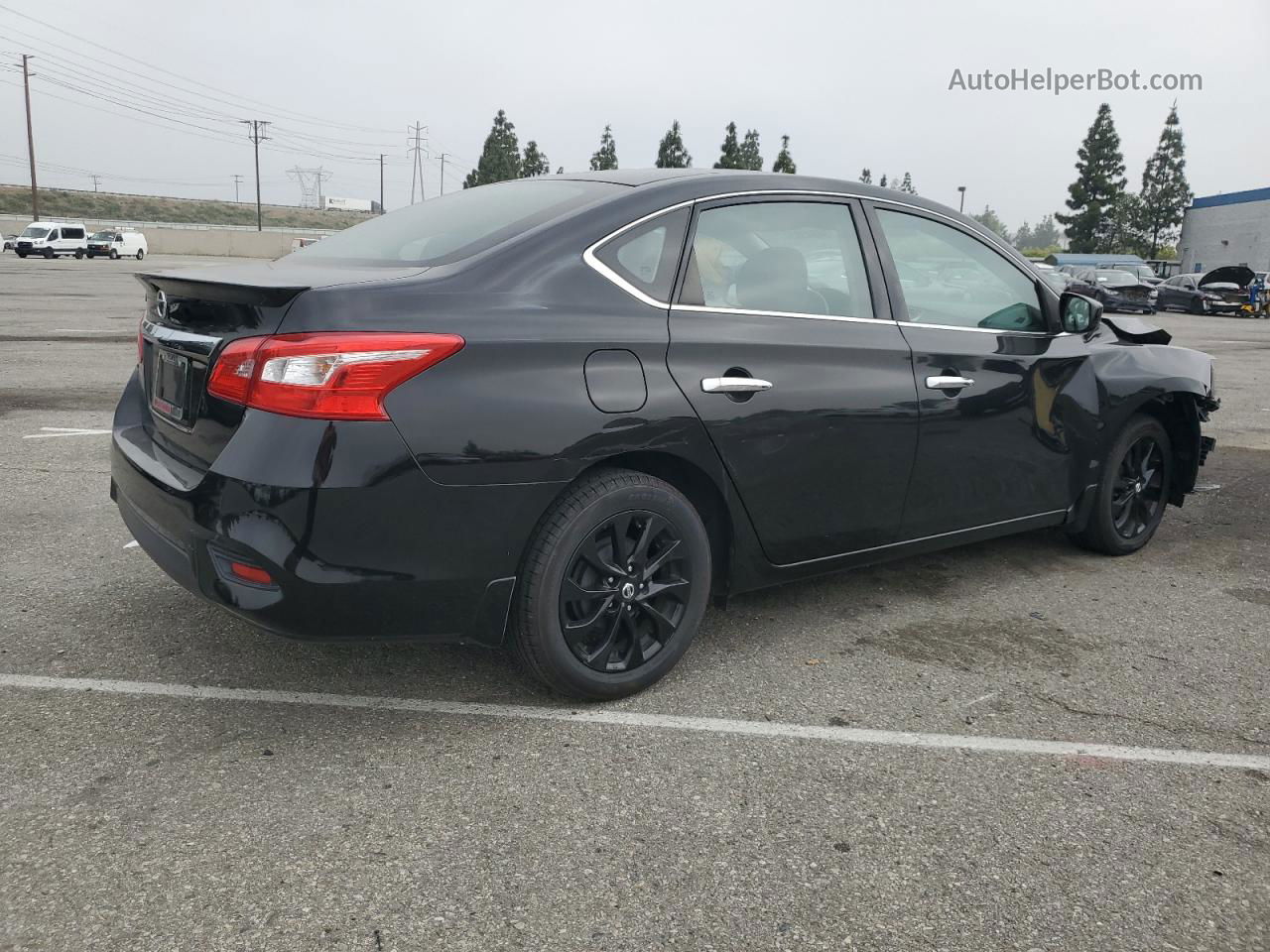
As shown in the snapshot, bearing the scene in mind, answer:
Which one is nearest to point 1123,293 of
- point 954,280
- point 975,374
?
point 954,280

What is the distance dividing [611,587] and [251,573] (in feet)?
3.30

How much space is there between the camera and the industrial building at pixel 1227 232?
5581 centimetres

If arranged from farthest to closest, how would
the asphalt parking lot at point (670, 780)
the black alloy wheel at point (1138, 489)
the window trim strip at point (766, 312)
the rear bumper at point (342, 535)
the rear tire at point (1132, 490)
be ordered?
the black alloy wheel at point (1138, 489) → the rear tire at point (1132, 490) → the window trim strip at point (766, 312) → the rear bumper at point (342, 535) → the asphalt parking lot at point (670, 780)

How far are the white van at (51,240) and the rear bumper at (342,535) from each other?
5223cm

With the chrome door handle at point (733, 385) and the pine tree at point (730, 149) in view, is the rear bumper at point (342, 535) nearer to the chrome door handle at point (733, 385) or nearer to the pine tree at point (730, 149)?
the chrome door handle at point (733, 385)

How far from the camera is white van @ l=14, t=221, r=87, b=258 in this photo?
47.1 meters

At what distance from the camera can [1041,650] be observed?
375cm

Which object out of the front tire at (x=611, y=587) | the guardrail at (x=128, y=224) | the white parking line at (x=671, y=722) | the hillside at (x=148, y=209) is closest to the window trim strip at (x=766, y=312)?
the front tire at (x=611, y=587)

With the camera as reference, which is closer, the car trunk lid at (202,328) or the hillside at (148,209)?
the car trunk lid at (202,328)

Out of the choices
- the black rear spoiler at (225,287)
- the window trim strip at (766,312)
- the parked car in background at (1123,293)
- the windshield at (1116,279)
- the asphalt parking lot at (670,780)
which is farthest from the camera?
the windshield at (1116,279)

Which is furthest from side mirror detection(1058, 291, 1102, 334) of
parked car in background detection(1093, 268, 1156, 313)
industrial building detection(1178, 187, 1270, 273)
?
industrial building detection(1178, 187, 1270, 273)

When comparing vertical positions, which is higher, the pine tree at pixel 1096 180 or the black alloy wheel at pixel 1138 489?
the pine tree at pixel 1096 180

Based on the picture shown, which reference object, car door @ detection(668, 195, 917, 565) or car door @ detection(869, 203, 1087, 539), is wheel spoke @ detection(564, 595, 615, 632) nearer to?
car door @ detection(668, 195, 917, 565)

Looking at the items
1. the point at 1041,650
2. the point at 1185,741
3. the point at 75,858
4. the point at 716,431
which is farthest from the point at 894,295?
the point at 75,858
